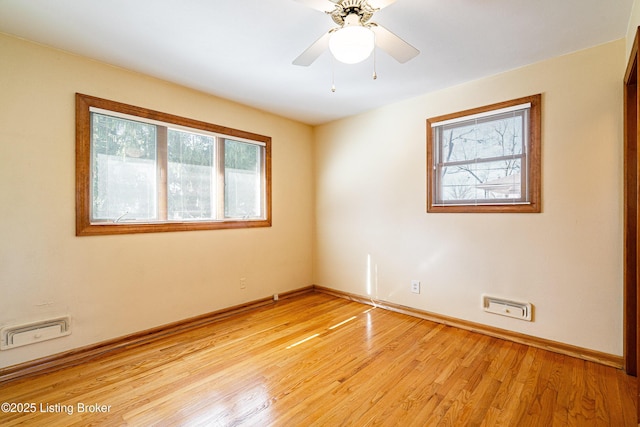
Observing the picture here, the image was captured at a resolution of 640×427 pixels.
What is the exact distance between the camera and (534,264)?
7.97 feet

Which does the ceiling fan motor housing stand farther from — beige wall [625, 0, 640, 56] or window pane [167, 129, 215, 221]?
window pane [167, 129, 215, 221]

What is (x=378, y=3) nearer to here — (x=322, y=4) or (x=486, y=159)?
(x=322, y=4)

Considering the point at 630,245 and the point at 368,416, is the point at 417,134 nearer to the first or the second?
the point at 630,245

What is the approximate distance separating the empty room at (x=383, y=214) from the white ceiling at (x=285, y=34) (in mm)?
19

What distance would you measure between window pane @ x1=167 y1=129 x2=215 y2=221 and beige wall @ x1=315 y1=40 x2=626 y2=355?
66.7 inches

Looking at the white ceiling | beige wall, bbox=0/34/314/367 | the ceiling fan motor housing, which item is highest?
the white ceiling

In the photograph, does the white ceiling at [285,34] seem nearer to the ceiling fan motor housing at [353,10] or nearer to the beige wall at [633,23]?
the beige wall at [633,23]

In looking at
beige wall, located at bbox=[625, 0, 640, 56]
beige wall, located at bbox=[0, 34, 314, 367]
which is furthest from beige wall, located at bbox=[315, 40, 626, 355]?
beige wall, located at bbox=[0, 34, 314, 367]

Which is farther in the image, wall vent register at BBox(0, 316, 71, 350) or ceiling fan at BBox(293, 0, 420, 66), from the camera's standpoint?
wall vent register at BBox(0, 316, 71, 350)

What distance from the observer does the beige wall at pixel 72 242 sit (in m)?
2.03

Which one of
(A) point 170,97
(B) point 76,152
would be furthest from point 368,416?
(A) point 170,97

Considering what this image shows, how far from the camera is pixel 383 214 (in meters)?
3.45

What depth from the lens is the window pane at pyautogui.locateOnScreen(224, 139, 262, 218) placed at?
3.30 metres

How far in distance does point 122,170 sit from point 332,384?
8.07ft
